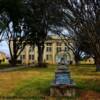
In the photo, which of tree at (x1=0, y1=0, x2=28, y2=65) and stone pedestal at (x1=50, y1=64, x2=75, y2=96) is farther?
tree at (x1=0, y1=0, x2=28, y2=65)

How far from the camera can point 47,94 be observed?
19.8 meters

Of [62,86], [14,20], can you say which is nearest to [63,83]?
[62,86]

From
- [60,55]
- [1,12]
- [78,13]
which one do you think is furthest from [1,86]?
[1,12]

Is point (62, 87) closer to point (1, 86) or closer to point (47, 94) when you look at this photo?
point (47, 94)

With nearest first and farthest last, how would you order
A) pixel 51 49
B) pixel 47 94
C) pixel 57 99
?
1. pixel 57 99
2. pixel 47 94
3. pixel 51 49

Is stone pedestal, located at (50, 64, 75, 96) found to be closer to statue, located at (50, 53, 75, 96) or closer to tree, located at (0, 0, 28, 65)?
statue, located at (50, 53, 75, 96)

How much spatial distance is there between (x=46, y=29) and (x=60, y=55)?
1411 inches

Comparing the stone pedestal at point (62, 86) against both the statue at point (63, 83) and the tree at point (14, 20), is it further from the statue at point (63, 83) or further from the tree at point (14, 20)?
the tree at point (14, 20)

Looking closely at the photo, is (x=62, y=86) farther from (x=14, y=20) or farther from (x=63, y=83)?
(x=14, y=20)

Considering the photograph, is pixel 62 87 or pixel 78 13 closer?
pixel 62 87

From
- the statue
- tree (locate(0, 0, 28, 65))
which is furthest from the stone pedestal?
tree (locate(0, 0, 28, 65))

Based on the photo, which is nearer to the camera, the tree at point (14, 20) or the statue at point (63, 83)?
the statue at point (63, 83)

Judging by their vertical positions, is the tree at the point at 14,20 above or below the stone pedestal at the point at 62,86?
above

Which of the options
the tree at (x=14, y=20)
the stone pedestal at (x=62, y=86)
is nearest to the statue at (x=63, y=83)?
the stone pedestal at (x=62, y=86)
